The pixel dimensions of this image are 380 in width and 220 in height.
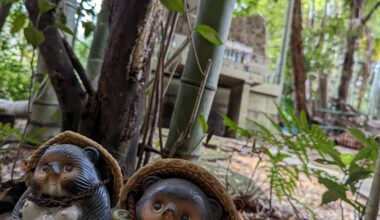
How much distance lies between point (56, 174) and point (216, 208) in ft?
0.91

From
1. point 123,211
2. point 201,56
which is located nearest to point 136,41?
point 201,56

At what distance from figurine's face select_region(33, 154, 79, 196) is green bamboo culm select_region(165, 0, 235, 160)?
1.70 feet

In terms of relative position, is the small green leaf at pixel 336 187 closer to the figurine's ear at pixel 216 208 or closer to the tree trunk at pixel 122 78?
the figurine's ear at pixel 216 208

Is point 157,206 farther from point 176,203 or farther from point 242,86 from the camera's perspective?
point 242,86

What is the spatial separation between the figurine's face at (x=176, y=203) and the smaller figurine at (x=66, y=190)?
0.08m

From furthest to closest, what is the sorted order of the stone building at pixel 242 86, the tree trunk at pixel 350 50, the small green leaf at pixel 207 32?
1. the tree trunk at pixel 350 50
2. the stone building at pixel 242 86
3. the small green leaf at pixel 207 32

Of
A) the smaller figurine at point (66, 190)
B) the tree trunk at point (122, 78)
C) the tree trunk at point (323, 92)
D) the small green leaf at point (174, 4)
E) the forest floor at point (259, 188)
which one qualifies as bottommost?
the forest floor at point (259, 188)

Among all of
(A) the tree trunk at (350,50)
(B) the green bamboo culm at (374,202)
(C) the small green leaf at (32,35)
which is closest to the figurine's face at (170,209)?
(B) the green bamboo culm at (374,202)

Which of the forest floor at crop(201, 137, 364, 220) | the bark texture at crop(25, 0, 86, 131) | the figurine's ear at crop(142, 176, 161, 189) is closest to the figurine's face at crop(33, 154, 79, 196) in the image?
the figurine's ear at crop(142, 176, 161, 189)

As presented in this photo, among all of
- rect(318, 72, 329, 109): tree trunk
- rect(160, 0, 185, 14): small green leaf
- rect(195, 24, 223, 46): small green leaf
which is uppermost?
rect(318, 72, 329, 109): tree trunk

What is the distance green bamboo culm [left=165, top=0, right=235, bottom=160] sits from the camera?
108 centimetres

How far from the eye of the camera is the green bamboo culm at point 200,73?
3.56ft

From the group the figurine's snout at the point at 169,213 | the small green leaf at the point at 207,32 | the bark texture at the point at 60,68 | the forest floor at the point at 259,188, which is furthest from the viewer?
the forest floor at the point at 259,188

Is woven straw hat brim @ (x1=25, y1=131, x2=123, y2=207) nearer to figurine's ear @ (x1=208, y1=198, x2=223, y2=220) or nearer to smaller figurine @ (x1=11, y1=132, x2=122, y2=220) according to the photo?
smaller figurine @ (x1=11, y1=132, x2=122, y2=220)
